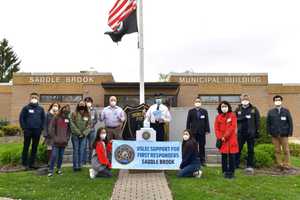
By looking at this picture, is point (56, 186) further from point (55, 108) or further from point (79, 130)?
point (55, 108)

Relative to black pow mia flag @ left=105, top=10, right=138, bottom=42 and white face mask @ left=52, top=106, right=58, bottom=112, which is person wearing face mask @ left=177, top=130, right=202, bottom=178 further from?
black pow mia flag @ left=105, top=10, right=138, bottom=42

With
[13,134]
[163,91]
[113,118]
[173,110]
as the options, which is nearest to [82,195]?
[113,118]

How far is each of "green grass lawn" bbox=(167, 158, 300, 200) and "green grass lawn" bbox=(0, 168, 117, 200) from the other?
1.50 meters

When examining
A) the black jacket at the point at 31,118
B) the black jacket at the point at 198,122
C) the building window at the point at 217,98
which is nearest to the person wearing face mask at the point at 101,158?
the black jacket at the point at 31,118

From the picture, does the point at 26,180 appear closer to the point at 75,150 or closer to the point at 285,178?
the point at 75,150

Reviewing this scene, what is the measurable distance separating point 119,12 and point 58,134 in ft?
17.3

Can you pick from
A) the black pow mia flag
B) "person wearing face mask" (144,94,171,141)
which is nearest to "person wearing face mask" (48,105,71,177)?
"person wearing face mask" (144,94,171,141)

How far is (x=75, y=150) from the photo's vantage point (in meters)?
9.71

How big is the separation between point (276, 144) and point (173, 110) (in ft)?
14.6

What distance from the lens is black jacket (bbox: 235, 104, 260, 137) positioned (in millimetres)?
9992

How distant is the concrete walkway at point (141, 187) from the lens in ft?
24.0

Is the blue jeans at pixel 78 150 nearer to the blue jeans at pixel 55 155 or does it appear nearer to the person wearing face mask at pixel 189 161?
the blue jeans at pixel 55 155

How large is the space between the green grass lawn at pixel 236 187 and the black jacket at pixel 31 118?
372 centimetres

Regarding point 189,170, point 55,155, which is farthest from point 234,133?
point 55,155
